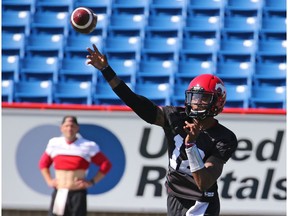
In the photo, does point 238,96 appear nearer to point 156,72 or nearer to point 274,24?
point 156,72

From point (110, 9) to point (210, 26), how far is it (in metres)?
1.35

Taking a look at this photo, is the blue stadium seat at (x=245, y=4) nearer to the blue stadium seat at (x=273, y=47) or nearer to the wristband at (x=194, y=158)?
the blue stadium seat at (x=273, y=47)

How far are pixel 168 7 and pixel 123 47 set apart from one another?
33.0 inches

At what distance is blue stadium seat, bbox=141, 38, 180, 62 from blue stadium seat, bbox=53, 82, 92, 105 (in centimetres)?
88

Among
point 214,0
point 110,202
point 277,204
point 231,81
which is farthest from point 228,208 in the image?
point 214,0

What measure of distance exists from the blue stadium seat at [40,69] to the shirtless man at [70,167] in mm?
1672

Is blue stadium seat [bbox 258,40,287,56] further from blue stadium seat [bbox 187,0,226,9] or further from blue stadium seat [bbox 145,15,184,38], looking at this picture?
blue stadium seat [bbox 145,15,184,38]

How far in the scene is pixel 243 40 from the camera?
10.2 meters

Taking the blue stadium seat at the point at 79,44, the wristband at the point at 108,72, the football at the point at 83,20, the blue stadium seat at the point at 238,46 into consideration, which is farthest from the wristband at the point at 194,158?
the blue stadium seat at the point at 79,44

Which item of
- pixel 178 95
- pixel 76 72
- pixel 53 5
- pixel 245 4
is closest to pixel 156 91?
pixel 178 95

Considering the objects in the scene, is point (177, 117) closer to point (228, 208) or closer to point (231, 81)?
point (228, 208)

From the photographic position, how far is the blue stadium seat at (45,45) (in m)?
10.4

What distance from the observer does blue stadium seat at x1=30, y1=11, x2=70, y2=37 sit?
10672 mm

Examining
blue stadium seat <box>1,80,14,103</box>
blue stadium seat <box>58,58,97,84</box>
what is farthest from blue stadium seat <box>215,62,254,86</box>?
blue stadium seat <box>1,80,14,103</box>
